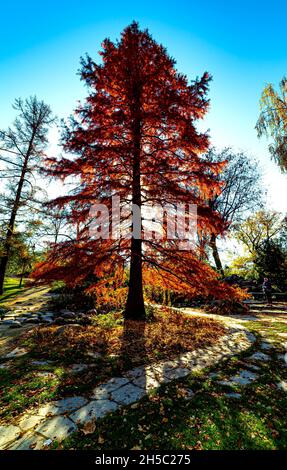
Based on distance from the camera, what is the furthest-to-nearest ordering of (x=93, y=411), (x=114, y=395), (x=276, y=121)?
(x=276, y=121) < (x=114, y=395) < (x=93, y=411)

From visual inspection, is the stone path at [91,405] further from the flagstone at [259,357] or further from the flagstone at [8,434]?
the flagstone at [259,357]

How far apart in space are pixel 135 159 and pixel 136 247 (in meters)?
2.60

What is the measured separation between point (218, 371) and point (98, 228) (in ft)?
13.7

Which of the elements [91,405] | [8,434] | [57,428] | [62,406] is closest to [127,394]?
[91,405]

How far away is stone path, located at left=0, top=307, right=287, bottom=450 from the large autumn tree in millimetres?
1724

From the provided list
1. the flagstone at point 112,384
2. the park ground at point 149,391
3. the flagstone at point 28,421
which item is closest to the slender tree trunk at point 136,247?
the park ground at point 149,391

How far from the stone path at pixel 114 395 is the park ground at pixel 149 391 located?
0.02m

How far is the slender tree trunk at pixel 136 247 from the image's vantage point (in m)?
6.30

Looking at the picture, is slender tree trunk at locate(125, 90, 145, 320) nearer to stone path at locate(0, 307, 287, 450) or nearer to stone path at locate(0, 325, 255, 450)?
stone path at locate(0, 307, 287, 450)

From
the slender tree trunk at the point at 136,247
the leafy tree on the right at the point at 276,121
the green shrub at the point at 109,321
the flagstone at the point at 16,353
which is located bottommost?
the flagstone at the point at 16,353

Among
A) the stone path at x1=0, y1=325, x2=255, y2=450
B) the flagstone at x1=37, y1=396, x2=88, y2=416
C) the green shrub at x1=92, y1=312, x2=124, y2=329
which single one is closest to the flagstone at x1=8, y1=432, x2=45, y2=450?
the stone path at x1=0, y1=325, x2=255, y2=450

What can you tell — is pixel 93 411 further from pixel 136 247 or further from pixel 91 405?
pixel 136 247

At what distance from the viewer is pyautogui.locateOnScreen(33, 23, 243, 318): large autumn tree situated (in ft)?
18.8

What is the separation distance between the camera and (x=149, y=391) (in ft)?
9.53
